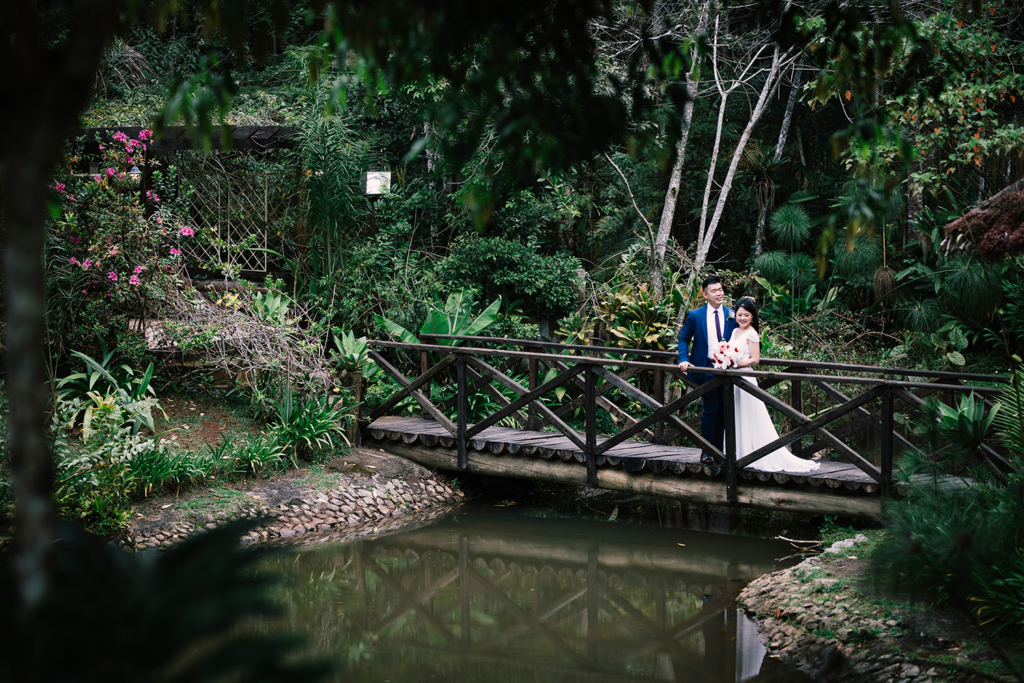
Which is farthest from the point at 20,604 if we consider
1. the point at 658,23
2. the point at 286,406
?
the point at 658,23

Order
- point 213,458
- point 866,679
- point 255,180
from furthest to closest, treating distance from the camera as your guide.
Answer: point 255,180
point 213,458
point 866,679

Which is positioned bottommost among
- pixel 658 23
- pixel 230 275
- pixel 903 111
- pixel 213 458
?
pixel 213 458

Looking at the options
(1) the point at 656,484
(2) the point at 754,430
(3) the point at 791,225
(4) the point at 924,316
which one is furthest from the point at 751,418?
(3) the point at 791,225

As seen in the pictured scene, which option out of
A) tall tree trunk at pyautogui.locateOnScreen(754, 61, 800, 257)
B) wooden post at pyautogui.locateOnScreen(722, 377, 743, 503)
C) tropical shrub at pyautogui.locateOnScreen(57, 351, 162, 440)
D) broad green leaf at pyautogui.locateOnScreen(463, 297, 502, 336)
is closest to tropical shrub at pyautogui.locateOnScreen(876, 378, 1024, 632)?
wooden post at pyautogui.locateOnScreen(722, 377, 743, 503)

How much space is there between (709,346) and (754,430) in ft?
2.57

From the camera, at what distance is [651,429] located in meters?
9.00

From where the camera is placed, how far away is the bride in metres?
6.66

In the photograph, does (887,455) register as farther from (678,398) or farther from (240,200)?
(240,200)

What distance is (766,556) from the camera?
6.61 metres

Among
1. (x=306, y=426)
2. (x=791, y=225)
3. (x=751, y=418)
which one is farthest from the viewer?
(x=791, y=225)

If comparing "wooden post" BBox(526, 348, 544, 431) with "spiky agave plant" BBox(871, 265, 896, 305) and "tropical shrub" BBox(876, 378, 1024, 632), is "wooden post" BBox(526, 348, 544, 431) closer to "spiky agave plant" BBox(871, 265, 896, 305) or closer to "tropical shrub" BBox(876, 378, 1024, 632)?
"tropical shrub" BBox(876, 378, 1024, 632)

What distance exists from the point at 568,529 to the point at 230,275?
4.83 metres

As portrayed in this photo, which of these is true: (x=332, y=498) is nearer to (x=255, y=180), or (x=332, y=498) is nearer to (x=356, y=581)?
(x=356, y=581)

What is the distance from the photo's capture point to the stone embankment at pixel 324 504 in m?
6.51
